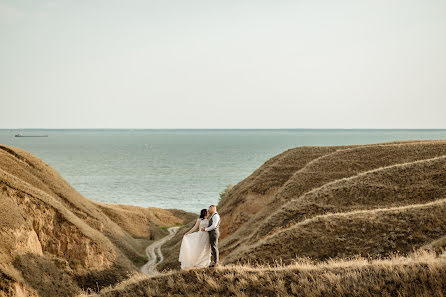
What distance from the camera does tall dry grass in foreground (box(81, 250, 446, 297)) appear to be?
47.0 feet

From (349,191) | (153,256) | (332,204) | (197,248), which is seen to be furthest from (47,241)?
(349,191)

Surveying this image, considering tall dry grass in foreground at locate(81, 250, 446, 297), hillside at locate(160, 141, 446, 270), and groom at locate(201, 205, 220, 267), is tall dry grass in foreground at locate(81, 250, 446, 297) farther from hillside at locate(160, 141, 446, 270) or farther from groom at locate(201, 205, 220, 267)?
hillside at locate(160, 141, 446, 270)

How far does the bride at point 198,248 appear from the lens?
17.4 m

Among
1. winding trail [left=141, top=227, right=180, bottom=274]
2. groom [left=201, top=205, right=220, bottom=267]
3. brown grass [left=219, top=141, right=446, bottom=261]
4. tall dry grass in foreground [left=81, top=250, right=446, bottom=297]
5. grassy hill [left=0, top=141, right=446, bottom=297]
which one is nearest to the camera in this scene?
tall dry grass in foreground [left=81, top=250, right=446, bottom=297]

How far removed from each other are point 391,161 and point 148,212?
→ 48.6 metres

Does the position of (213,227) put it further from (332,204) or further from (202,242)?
(332,204)

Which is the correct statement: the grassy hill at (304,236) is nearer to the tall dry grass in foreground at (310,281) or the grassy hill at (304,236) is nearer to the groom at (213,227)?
the tall dry grass in foreground at (310,281)

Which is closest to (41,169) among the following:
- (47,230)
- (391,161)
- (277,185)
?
(47,230)

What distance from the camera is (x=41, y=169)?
46.9 metres

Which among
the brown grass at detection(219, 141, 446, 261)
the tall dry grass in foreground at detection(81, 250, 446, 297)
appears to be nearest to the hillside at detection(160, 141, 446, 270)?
the brown grass at detection(219, 141, 446, 261)

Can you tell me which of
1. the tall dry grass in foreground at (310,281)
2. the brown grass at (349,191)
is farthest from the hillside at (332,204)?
the tall dry grass in foreground at (310,281)

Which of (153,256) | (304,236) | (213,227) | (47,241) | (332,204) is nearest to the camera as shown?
(213,227)

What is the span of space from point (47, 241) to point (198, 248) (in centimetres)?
2166

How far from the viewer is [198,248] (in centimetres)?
1745
